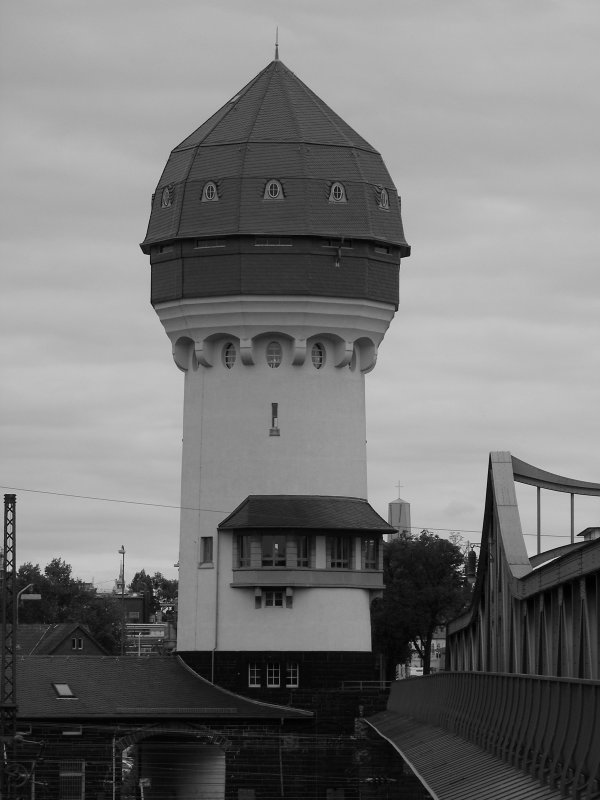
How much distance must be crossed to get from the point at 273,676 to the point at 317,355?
14135 millimetres

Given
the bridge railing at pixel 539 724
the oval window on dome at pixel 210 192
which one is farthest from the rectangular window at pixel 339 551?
the bridge railing at pixel 539 724

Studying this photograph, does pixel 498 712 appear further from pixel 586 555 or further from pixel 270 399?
pixel 270 399

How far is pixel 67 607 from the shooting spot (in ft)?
570

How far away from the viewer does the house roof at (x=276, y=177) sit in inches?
3546

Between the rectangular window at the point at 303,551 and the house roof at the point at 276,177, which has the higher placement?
the house roof at the point at 276,177

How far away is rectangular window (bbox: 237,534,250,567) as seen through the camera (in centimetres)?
8988

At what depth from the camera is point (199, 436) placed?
3580 inches

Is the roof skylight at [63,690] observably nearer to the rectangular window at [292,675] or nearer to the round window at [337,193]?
the rectangular window at [292,675]

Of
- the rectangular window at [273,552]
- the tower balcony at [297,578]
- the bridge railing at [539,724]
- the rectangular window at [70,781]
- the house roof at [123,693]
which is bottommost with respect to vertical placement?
the rectangular window at [70,781]

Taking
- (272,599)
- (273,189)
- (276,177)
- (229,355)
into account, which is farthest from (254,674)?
(276,177)

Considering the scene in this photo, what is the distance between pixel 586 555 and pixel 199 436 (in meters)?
62.2

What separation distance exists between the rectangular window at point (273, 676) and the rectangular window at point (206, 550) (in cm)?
546

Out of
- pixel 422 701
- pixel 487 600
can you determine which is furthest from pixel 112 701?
pixel 487 600

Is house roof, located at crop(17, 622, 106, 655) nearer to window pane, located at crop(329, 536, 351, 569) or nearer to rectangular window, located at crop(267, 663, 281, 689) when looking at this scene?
rectangular window, located at crop(267, 663, 281, 689)
